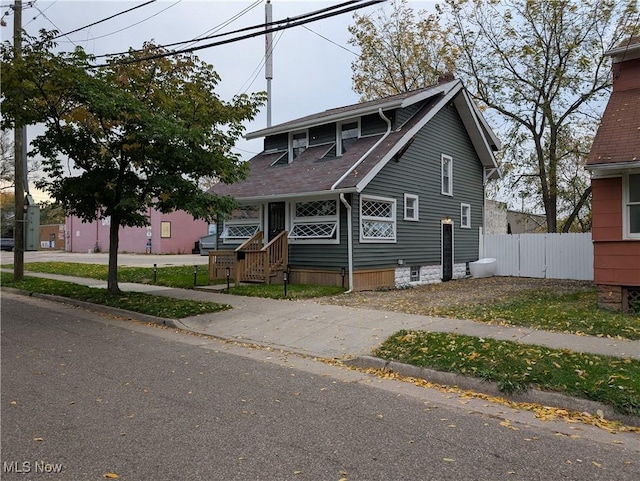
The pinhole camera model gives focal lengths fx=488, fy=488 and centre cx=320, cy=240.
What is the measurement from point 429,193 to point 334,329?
10.5 metres

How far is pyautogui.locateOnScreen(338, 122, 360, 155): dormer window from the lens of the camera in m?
17.3

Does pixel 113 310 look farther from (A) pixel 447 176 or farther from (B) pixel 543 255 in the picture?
(B) pixel 543 255

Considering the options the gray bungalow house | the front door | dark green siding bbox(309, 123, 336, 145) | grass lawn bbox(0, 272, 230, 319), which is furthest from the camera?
dark green siding bbox(309, 123, 336, 145)

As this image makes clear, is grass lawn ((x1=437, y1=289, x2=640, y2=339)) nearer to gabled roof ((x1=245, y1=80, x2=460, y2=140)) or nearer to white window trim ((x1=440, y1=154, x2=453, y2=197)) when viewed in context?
white window trim ((x1=440, y1=154, x2=453, y2=197))

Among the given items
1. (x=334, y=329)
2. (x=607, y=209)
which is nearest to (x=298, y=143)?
(x=607, y=209)

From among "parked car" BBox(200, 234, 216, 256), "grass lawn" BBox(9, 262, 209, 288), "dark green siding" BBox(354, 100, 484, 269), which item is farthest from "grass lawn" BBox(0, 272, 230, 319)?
"parked car" BBox(200, 234, 216, 256)

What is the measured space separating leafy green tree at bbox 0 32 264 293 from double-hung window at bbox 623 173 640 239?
29.7ft

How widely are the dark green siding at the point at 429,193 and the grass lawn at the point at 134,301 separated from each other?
17.2 ft

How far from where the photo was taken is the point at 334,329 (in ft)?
30.0

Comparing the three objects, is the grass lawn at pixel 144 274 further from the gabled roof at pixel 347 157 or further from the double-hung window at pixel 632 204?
the double-hung window at pixel 632 204

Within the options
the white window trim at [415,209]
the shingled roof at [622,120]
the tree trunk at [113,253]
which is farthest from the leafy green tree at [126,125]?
the shingled roof at [622,120]

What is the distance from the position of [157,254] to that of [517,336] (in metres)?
31.9

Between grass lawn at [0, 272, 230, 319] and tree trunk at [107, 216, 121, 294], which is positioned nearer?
grass lawn at [0, 272, 230, 319]

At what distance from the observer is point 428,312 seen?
10633mm
